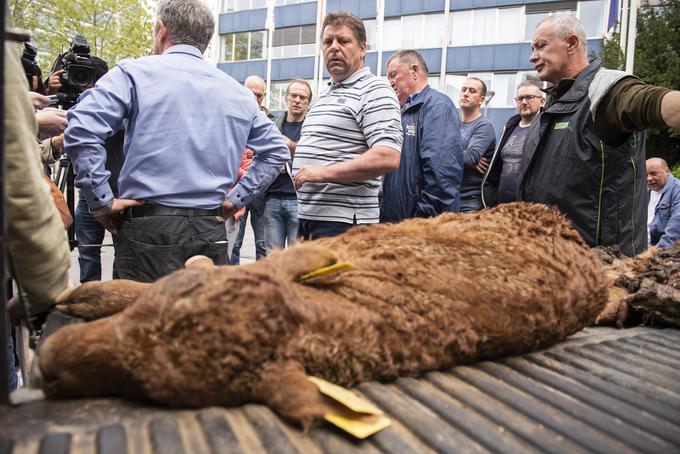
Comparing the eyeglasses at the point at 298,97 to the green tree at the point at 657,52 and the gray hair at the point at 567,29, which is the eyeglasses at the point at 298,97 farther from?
the green tree at the point at 657,52

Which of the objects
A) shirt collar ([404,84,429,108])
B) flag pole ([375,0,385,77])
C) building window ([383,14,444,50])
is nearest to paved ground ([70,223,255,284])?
shirt collar ([404,84,429,108])

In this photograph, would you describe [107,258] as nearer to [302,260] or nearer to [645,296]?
[302,260]

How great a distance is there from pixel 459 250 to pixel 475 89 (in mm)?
4533

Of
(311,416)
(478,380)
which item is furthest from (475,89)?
(311,416)

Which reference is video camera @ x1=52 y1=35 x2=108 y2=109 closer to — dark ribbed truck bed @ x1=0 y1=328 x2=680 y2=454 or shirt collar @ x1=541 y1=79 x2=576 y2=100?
shirt collar @ x1=541 y1=79 x2=576 y2=100

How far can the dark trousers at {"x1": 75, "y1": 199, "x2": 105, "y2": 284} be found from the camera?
432cm

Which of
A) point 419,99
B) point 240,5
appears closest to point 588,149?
point 419,99

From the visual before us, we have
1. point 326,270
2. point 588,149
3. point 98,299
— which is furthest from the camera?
point 588,149

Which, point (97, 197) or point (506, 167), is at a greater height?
point (506, 167)

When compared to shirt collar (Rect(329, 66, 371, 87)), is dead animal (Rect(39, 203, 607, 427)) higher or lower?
lower

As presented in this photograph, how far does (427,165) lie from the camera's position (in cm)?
439

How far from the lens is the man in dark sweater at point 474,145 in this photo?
5.52 m

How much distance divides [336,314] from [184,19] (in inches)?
91.2

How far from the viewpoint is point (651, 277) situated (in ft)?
9.25
